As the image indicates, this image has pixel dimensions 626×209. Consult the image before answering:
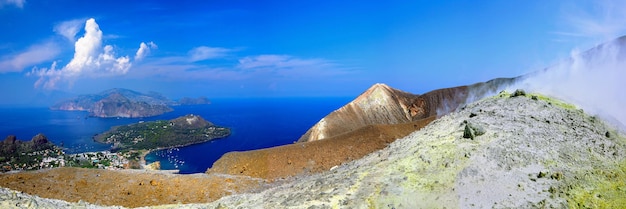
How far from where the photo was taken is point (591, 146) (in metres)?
11.1

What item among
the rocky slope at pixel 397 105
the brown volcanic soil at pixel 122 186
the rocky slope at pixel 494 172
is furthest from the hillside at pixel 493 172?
the rocky slope at pixel 397 105

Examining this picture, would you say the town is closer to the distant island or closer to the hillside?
the distant island

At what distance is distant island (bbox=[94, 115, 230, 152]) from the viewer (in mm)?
137500

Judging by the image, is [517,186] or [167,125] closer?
[517,186]

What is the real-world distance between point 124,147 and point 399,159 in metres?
142

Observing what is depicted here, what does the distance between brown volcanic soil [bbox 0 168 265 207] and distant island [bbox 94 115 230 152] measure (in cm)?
12147

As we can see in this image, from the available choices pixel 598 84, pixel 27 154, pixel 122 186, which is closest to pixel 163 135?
pixel 27 154

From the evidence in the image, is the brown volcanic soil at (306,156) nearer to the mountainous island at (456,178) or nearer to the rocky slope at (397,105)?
the mountainous island at (456,178)

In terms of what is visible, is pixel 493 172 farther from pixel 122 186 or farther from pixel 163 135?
pixel 163 135

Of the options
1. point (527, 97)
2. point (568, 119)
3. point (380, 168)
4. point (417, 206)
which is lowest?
point (417, 206)

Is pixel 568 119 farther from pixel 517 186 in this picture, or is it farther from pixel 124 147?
pixel 124 147

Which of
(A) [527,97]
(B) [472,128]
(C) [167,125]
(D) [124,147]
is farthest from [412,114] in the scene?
(C) [167,125]

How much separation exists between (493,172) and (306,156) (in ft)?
53.7

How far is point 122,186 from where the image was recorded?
17953 millimetres
